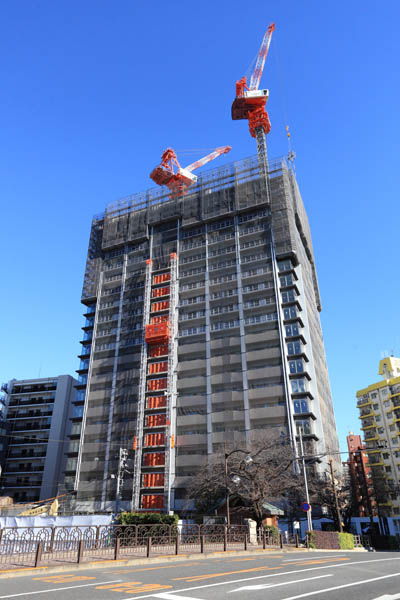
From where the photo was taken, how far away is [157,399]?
7044 cm

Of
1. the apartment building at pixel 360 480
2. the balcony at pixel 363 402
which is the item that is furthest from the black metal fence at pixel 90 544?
the balcony at pixel 363 402

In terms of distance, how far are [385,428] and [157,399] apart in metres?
55.9

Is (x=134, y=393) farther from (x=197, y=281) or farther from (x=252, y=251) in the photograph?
(x=252, y=251)

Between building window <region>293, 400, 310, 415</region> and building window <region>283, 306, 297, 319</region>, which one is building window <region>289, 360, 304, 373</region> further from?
building window <region>283, 306, 297, 319</region>

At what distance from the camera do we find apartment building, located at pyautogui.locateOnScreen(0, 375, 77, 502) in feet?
271

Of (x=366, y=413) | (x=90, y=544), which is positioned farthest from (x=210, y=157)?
(x=90, y=544)

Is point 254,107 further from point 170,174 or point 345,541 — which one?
point 345,541

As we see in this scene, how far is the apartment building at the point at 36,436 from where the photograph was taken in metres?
82.7

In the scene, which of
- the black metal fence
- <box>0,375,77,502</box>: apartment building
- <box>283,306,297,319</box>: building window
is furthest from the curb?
<box>0,375,77,502</box>: apartment building

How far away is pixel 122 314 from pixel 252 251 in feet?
91.3

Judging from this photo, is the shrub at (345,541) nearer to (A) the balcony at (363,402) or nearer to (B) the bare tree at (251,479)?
(B) the bare tree at (251,479)

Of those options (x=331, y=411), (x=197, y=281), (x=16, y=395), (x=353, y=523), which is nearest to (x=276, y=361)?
(x=197, y=281)

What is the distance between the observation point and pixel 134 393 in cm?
7194

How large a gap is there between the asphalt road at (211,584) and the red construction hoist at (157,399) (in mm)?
49921
